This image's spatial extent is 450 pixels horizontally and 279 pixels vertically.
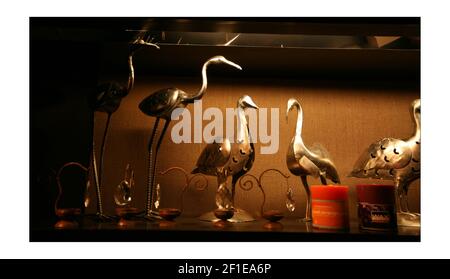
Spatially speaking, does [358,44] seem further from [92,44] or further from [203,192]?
[92,44]

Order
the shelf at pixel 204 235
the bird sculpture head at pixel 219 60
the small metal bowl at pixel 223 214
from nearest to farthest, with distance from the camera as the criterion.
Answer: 1. the shelf at pixel 204 235
2. the small metal bowl at pixel 223 214
3. the bird sculpture head at pixel 219 60

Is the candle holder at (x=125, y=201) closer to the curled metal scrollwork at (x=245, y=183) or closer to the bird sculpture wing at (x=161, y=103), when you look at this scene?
the bird sculpture wing at (x=161, y=103)

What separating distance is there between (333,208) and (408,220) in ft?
0.74

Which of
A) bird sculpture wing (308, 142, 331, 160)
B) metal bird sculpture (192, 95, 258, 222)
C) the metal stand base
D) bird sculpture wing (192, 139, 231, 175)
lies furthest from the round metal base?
the metal stand base

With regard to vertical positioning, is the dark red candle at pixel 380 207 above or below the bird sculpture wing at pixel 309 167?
below

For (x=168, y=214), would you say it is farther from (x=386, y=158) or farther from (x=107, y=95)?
(x=386, y=158)

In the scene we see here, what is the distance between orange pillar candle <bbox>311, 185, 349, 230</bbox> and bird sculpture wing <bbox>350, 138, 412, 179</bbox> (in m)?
0.17

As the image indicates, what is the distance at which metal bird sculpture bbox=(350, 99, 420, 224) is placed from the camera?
33.2 inches

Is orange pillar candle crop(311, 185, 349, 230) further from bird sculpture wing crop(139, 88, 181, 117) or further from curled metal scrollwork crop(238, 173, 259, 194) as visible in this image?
bird sculpture wing crop(139, 88, 181, 117)

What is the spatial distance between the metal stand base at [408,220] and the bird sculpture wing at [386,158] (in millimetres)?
91

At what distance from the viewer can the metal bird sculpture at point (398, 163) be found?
2.77 ft

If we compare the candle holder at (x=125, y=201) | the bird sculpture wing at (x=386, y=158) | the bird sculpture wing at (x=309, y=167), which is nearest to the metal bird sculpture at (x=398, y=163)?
the bird sculpture wing at (x=386, y=158)

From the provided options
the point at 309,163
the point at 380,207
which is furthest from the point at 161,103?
the point at 380,207

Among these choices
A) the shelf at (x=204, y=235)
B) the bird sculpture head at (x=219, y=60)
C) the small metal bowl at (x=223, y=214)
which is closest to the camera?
the shelf at (x=204, y=235)
